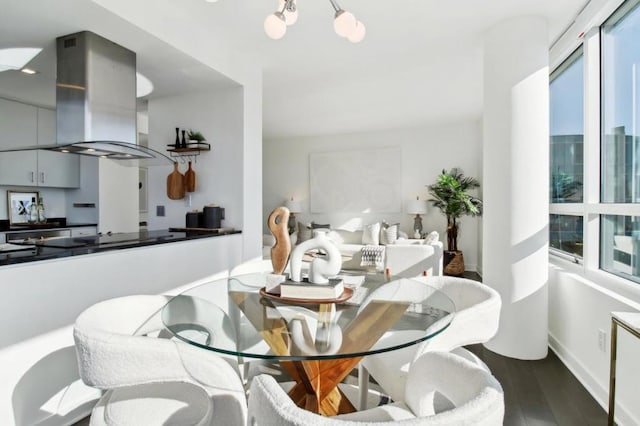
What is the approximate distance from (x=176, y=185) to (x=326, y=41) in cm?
197

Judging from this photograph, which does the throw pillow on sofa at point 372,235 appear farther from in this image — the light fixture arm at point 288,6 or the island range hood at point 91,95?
the light fixture arm at point 288,6

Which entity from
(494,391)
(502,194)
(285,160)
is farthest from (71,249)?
(285,160)

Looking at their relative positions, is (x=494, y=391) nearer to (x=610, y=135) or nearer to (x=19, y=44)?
(x=610, y=135)

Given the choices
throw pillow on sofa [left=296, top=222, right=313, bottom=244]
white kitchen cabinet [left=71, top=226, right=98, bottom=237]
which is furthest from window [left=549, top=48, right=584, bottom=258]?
white kitchen cabinet [left=71, top=226, right=98, bottom=237]

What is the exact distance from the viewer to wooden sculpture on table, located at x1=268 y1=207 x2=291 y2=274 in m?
1.97

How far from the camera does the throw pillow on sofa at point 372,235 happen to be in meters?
6.30

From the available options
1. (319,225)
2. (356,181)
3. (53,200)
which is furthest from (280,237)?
(356,181)

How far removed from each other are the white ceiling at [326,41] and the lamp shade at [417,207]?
204cm

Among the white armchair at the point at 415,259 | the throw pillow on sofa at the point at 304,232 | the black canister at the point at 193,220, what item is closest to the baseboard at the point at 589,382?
the white armchair at the point at 415,259

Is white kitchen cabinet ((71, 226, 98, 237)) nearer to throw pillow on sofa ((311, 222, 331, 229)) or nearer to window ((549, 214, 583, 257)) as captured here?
throw pillow on sofa ((311, 222, 331, 229))

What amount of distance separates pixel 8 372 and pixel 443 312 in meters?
2.06

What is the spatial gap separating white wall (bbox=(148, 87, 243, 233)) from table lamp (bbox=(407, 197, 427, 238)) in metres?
3.91

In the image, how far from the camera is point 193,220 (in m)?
3.30

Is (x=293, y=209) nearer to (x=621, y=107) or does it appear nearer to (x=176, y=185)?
(x=176, y=185)
